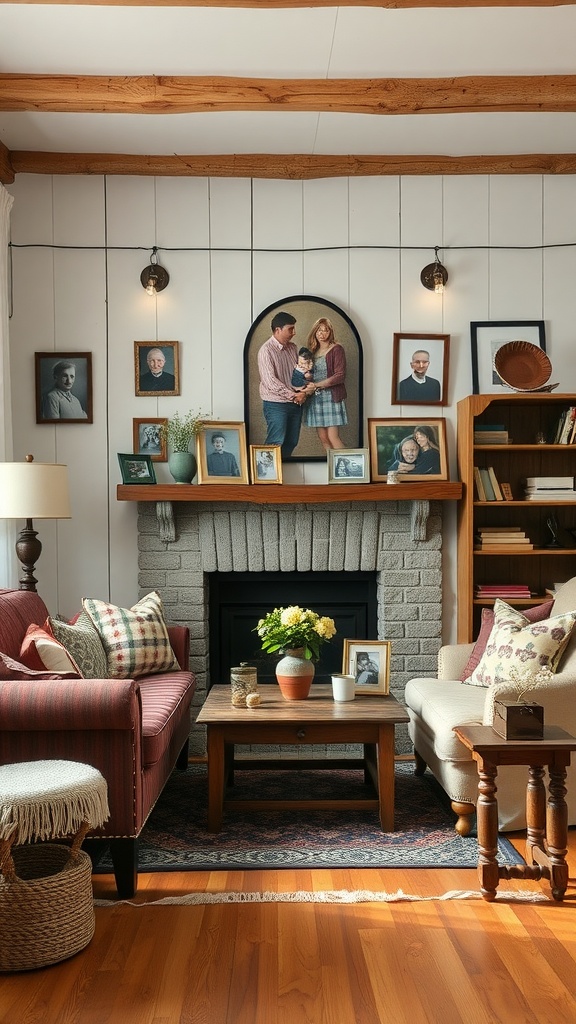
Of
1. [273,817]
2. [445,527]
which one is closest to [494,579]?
[445,527]

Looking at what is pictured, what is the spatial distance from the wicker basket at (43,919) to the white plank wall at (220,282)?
249 cm

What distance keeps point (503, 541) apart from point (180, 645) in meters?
1.76

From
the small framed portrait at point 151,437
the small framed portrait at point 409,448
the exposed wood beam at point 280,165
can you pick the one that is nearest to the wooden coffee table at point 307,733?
the small framed portrait at point 409,448

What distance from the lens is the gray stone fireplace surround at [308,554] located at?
5.02m

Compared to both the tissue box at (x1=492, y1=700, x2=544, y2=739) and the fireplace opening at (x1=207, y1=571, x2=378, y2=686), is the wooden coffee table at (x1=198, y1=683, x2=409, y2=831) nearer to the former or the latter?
the tissue box at (x1=492, y1=700, x2=544, y2=739)

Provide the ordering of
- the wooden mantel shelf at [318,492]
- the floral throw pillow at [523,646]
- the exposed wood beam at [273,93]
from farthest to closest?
the wooden mantel shelf at [318,492] < the exposed wood beam at [273,93] < the floral throw pillow at [523,646]

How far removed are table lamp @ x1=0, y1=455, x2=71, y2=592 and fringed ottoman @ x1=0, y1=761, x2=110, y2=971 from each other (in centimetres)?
174

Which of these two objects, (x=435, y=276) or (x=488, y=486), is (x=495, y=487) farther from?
(x=435, y=276)

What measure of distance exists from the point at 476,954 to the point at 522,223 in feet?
12.5

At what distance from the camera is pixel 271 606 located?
5.22 meters

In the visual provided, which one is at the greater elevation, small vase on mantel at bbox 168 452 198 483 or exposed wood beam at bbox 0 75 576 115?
exposed wood beam at bbox 0 75 576 115

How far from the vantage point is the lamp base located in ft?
14.8

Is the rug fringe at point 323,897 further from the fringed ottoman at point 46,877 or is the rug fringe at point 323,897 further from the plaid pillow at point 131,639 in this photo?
the plaid pillow at point 131,639

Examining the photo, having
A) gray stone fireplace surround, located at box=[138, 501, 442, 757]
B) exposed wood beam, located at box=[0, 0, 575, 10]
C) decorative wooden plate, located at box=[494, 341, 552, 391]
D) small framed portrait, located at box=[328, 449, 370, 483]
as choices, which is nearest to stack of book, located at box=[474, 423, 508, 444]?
decorative wooden plate, located at box=[494, 341, 552, 391]
